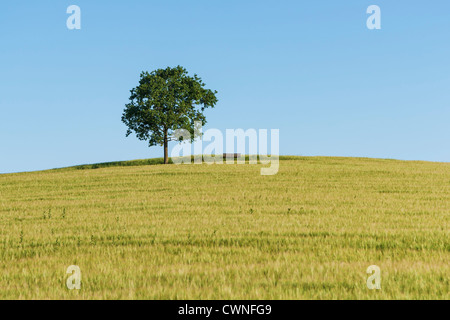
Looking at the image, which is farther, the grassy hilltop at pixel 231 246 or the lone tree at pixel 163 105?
the lone tree at pixel 163 105

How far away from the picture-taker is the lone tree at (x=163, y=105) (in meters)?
62.6

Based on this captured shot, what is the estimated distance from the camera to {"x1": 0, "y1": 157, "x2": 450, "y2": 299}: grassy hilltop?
24.5ft

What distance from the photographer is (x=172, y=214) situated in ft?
57.8

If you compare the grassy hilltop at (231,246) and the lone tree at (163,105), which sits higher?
the lone tree at (163,105)

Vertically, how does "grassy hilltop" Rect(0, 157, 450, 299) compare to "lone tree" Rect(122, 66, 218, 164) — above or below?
below

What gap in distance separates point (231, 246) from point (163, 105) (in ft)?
175

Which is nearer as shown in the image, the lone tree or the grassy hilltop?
the grassy hilltop

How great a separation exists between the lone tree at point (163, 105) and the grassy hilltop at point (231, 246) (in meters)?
39.0

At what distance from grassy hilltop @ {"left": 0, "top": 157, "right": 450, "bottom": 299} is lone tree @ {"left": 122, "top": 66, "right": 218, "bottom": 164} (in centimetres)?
3899

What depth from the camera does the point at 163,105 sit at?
6278 centimetres

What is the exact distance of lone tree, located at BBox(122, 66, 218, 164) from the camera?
62.6 metres
